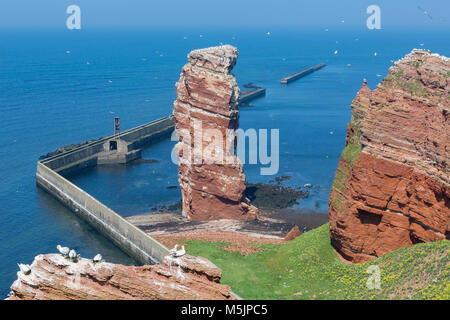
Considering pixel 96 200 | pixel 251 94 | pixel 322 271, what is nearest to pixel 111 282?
pixel 322 271

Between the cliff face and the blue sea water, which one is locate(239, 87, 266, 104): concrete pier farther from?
the cliff face

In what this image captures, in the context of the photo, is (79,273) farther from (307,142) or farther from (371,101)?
(307,142)

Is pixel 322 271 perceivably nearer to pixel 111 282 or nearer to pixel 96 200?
pixel 111 282

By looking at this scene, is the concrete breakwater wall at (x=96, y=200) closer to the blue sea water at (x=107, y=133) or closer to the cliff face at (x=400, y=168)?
the blue sea water at (x=107, y=133)

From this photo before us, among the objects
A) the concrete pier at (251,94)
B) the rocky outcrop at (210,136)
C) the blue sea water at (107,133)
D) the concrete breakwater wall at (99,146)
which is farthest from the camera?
the concrete pier at (251,94)

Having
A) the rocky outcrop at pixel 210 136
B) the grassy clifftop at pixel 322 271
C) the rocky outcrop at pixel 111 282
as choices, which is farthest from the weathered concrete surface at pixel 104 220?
the rocky outcrop at pixel 111 282

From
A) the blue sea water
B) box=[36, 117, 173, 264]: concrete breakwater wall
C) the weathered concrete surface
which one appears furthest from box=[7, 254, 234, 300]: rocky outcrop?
the blue sea water
